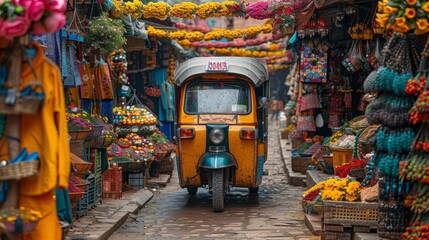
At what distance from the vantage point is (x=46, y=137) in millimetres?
6566

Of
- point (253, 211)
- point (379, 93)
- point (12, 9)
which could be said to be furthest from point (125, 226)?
point (12, 9)

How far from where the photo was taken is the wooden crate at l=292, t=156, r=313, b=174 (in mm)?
19786

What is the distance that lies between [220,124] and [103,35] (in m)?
2.56

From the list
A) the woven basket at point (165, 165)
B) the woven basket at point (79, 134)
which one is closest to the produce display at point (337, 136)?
the woven basket at point (79, 134)

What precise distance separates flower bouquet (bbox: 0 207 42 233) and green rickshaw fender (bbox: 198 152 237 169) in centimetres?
771

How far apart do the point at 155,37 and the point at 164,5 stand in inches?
174

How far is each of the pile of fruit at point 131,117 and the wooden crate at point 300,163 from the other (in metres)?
3.58

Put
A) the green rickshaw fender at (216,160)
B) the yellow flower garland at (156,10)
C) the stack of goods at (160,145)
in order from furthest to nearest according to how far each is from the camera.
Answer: the yellow flower garland at (156,10) < the stack of goods at (160,145) < the green rickshaw fender at (216,160)

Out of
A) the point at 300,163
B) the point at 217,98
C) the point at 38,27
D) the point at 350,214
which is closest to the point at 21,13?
the point at 38,27

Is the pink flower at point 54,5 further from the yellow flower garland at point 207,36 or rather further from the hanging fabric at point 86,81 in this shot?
the yellow flower garland at point 207,36

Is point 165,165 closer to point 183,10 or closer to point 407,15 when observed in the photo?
point 183,10

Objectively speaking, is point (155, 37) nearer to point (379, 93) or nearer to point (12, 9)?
point (379, 93)

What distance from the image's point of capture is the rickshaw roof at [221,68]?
1498 centimetres

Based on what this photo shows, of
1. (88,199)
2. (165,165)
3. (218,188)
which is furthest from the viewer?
(165,165)
